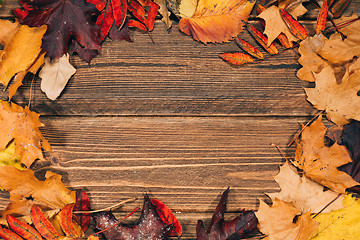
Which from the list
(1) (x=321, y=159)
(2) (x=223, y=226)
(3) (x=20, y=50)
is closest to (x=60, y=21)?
(3) (x=20, y=50)

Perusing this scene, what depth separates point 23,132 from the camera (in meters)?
0.90

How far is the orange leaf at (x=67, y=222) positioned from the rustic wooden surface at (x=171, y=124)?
0.09 meters

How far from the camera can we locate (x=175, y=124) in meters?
0.97

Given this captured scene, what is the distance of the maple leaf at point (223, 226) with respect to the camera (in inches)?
35.3

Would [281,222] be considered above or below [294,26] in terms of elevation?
below

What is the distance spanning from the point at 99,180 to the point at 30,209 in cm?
24

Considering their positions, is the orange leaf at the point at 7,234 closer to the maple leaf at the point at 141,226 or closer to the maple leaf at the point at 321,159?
the maple leaf at the point at 141,226

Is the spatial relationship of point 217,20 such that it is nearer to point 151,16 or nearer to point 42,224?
point 151,16

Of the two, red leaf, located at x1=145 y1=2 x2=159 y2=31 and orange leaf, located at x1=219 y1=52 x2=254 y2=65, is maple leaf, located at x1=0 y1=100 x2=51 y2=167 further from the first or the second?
orange leaf, located at x1=219 y1=52 x2=254 y2=65

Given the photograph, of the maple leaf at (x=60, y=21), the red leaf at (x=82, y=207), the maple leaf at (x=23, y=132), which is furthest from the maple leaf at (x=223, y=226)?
the maple leaf at (x=60, y=21)

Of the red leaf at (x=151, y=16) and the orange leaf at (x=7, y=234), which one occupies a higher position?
the red leaf at (x=151, y=16)

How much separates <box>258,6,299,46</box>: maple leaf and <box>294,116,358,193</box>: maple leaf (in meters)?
0.32

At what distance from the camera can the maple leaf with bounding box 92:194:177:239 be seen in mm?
893

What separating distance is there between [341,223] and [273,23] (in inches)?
27.6
